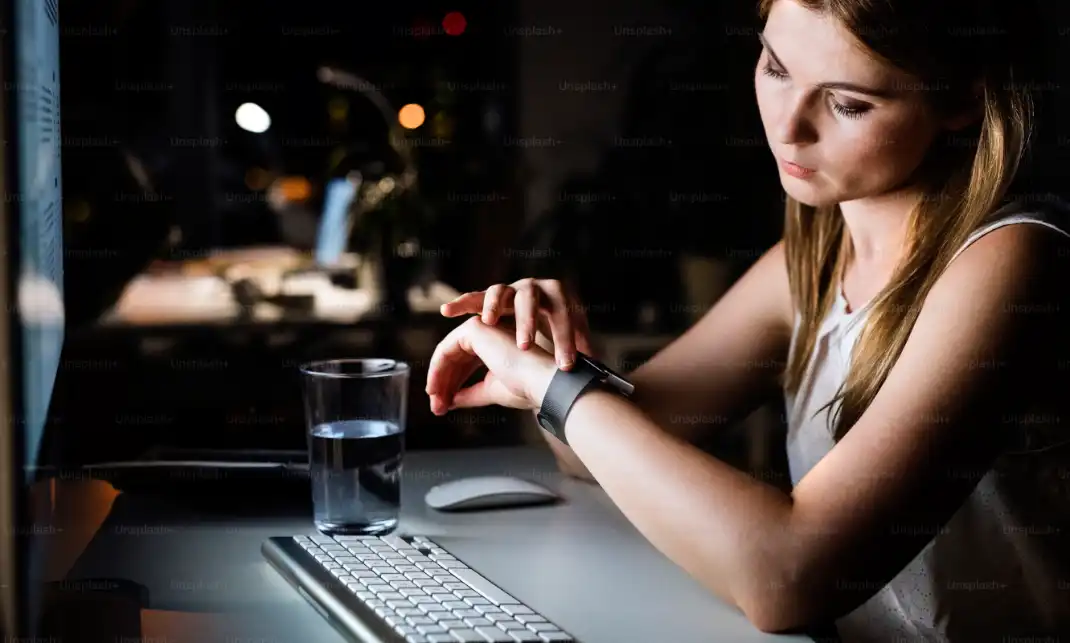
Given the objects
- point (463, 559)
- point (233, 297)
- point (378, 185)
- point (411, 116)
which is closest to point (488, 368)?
point (463, 559)

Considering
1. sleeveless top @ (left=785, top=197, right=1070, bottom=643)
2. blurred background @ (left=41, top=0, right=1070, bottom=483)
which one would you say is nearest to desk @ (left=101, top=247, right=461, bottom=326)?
blurred background @ (left=41, top=0, right=1070, bottom=483)

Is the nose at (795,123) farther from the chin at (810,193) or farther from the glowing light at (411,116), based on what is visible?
the glowing light at (411,116)

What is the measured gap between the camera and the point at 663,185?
3.25 m

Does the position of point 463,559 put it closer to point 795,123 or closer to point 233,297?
point 795,123

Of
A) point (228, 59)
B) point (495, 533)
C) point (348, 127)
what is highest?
point (228, 59)

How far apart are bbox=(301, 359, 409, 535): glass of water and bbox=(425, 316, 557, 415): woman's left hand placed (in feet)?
0.33

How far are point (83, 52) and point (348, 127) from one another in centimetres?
85

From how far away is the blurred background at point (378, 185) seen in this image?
9.56ft

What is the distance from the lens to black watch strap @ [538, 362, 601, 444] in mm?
1036

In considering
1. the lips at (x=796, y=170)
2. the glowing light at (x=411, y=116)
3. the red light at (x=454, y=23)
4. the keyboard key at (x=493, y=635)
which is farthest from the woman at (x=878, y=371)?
the red light at (x=454, y=23)

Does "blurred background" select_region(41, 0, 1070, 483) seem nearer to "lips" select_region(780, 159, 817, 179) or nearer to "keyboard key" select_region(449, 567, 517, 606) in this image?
"lips" select_region(780, 159, 817, 179)

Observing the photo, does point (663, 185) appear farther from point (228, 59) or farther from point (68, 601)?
point (68, 601)

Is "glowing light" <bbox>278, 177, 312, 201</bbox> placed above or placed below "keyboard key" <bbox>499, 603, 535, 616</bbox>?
above

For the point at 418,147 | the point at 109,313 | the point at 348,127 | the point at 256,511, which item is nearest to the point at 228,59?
the point at 348,127
